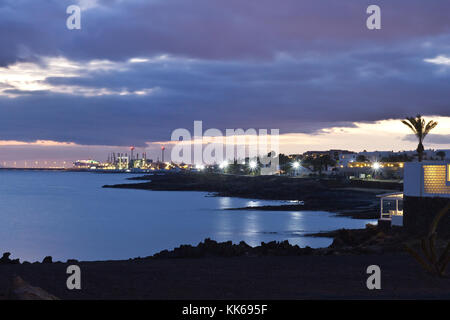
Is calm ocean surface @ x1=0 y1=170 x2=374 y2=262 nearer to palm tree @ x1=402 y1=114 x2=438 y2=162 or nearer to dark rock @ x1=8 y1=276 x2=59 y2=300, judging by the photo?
palm tree @ x1=402 y1=114 x2=438 y2=162

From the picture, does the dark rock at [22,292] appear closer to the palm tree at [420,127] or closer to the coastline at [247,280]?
the coastline at [247,280]

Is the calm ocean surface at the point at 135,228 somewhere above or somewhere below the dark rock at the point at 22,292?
below

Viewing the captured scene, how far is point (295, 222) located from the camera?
60500 millimetres

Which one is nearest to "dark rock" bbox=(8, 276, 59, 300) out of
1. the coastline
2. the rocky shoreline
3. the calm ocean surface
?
the coastline

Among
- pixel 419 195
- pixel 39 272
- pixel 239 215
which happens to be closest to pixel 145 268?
pixel 39 272

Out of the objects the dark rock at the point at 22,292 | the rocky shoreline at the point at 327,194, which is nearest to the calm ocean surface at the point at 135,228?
the rocky shoreline at the point at 327,194

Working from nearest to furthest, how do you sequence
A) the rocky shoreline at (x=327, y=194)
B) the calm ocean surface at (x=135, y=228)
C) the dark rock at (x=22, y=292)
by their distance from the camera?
1. the dark rock at (x=22, y=292)
2. the calm ocean surface at (x=135, y=228)
3. the rocky shoreline at (x=327, y=194)

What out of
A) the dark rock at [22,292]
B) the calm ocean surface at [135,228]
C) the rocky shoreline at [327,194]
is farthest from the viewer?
the rocky shoreline at [327,194]

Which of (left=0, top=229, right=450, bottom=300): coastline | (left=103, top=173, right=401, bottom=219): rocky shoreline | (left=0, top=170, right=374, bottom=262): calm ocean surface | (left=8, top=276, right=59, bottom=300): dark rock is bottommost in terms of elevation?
(left=0, top=170, right=374, bottom=262): calm ocean surface

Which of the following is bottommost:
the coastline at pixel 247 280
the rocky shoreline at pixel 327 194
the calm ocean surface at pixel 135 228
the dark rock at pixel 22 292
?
the calm ocean surface at pixel 135 228

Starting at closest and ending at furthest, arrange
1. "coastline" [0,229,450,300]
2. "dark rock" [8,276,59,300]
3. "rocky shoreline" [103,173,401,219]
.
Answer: "dark rock" [8,276,59,300], "coastline" [0,229,450,300], "rocky shoreline" [103,173,401,219]

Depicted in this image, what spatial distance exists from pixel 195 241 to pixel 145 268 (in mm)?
31362

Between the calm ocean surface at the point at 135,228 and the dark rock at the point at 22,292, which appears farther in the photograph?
the calm ocean surface at the point at 135,228
